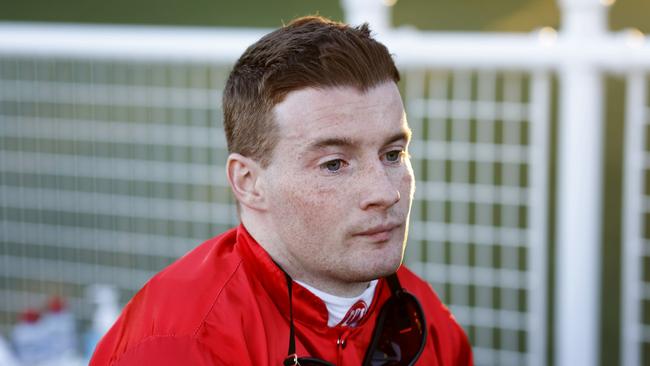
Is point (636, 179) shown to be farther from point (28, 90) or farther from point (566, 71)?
point (28, 90)

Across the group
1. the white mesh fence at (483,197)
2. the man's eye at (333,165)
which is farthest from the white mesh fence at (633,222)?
the man's eye at (333,165)

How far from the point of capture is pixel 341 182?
178 cm

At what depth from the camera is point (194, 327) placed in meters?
1.72

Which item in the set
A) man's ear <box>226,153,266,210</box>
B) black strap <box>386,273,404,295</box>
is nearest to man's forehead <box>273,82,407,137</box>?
man's ear <box>226,153,266,210</box>

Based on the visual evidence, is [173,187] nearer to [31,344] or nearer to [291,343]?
[31,344]

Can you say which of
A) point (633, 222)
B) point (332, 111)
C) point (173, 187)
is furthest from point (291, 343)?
point (173, 187)

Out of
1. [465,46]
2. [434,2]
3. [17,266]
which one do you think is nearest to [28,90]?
[17,266]

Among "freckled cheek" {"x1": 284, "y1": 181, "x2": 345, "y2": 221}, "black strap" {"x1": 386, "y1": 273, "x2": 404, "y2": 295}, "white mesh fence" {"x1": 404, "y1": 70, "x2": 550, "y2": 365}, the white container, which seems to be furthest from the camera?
the white container

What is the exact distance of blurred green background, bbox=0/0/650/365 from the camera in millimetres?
5938

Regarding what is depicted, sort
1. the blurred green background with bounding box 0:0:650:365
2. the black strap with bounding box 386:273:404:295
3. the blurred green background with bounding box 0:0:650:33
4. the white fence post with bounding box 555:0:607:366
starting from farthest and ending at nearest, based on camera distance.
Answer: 1. the blurred green background with bounding box 0:0:650:33
2. the blurred green background with bounding box 0:0:650:365
3. the white fence post with bounding box 555:0:607:366
4. the black strap with bounding box 386:273:404:295

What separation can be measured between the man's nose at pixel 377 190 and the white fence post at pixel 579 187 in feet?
4.81

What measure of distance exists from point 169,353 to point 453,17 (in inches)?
267

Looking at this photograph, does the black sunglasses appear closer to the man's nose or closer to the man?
the man

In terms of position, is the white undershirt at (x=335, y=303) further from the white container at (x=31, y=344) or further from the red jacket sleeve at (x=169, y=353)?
the white container at (x=31, y=344)
